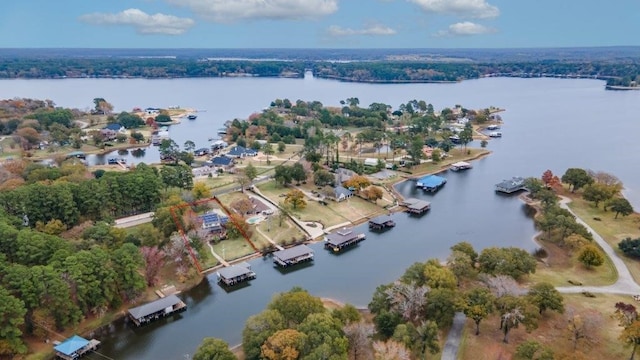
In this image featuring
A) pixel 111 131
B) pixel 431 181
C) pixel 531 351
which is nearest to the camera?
pixel 531 351

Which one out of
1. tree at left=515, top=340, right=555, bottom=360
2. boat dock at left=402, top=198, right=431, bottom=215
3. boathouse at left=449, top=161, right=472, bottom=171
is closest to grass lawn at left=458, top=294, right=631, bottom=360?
tree at left=515, top=340, right=555, bottom=360

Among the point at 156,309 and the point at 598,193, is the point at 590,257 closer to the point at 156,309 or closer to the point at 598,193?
the point at 598,193

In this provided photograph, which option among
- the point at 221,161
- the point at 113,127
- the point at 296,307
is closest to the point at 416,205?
the point at 296,307

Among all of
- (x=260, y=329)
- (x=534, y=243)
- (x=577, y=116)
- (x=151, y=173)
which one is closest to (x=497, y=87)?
(x=577, y=116)

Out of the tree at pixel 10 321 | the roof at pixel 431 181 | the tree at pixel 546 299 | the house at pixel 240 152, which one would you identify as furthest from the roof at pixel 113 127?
the tree at pixel 546 299

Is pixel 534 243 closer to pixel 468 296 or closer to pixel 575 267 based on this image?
pixel 575 267
